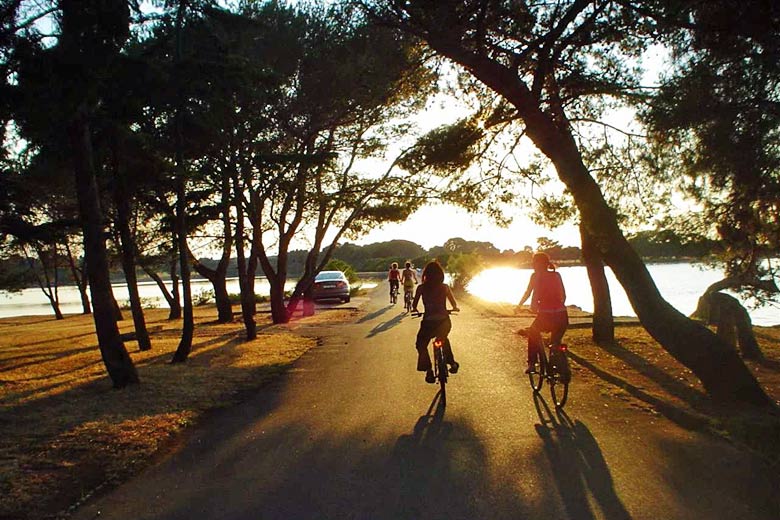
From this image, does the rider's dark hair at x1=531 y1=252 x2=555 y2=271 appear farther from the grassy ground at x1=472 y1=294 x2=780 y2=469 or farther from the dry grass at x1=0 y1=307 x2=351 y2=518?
the dry grass at x1=0 y1=307 x2=351 y2=518

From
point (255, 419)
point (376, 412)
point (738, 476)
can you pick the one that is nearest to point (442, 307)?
point (376, 412)

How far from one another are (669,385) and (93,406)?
7460 millimetres

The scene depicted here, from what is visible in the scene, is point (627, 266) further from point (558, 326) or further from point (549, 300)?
point (558, 326)

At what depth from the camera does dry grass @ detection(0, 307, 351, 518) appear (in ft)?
17.9

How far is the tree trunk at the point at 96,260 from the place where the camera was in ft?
31.0

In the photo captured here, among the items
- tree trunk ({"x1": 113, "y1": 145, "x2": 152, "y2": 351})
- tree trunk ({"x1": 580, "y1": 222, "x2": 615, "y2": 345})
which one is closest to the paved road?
tree trunk ({"x1": 580, "y1": 222, "x2": 615, "y2": 345})

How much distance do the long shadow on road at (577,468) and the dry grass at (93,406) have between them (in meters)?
3.66

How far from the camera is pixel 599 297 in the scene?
13.2 m

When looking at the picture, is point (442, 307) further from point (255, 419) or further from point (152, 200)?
point (152, 200)

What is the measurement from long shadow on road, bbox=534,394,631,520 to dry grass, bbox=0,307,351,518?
12.0ft

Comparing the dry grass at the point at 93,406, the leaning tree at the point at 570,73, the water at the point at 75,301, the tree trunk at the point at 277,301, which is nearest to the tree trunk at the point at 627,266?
the leaning tree at the point at 570,73

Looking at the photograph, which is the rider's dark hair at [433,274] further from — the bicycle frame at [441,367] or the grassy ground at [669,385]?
the grassy ground at [669,385]

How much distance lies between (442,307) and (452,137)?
435 centimetres

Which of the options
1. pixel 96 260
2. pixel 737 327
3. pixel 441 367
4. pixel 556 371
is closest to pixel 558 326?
pixel 556 371
